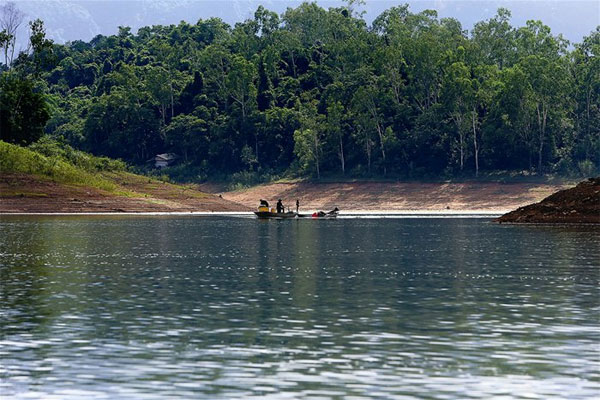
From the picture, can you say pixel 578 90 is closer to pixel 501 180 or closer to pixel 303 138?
pixel 501 180

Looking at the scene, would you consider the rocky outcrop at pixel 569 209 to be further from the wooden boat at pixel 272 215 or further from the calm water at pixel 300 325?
the calm water at pixel 300 325

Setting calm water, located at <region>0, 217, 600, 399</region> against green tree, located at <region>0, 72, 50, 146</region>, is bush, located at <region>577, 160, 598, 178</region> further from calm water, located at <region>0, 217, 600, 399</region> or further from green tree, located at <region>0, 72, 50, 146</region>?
calm water, located at <region>0, 217, 600, 399</region>

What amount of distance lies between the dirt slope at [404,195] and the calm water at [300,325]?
104 metres

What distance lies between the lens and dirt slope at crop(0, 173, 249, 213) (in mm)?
143000

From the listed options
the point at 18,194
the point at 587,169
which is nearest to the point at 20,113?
the point at 18,194

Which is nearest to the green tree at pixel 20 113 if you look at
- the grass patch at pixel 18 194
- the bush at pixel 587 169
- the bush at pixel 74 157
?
the bush at pixel 74 157

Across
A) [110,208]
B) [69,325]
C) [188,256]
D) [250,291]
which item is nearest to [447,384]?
[69,325]

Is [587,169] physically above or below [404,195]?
above

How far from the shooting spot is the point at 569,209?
111125mm

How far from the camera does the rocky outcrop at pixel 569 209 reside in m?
107

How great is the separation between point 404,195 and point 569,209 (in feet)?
230

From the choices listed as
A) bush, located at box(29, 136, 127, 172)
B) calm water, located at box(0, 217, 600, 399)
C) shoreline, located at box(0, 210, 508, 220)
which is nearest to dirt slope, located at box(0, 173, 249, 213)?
shoreline, located at box(0, 210, 508, 220)

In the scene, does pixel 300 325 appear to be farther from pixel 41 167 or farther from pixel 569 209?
pixel 41 167

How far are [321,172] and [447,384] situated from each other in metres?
176
